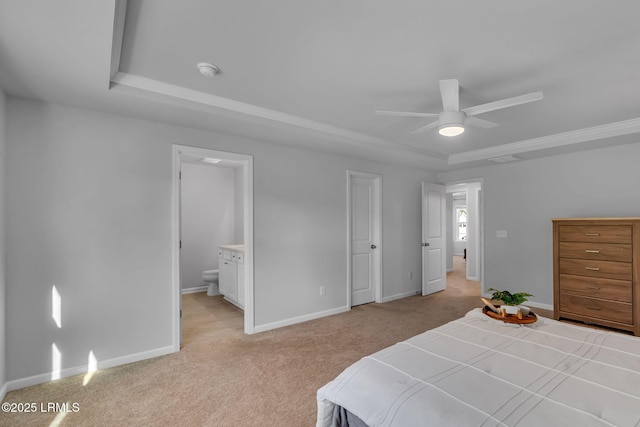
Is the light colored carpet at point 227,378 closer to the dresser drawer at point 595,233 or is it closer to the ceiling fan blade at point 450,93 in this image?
the dresser drawer at point 595,233

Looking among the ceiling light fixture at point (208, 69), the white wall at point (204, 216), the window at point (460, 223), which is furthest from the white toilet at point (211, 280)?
the window at point (460, 223)

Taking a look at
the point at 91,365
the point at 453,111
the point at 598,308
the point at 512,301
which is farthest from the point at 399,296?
the point at 91,365

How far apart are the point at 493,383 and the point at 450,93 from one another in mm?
1828

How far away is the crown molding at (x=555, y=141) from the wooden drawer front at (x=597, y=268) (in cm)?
146

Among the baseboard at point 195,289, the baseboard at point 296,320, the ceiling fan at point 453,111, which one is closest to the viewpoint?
the ceiling fan at point 453,111

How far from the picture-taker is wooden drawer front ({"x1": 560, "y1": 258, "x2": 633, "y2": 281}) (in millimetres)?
3467

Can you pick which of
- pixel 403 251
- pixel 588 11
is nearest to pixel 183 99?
pixel 588 11

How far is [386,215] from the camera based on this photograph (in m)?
5.13

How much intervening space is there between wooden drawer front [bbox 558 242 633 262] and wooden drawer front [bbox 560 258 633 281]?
5 centimetres

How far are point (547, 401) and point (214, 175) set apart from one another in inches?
237

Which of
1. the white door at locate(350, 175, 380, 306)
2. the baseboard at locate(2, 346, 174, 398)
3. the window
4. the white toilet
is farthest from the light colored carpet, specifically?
the window

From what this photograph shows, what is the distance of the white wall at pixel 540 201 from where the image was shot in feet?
13.1

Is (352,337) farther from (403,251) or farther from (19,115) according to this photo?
(19,115)

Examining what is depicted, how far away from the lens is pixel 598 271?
3.65 metres
